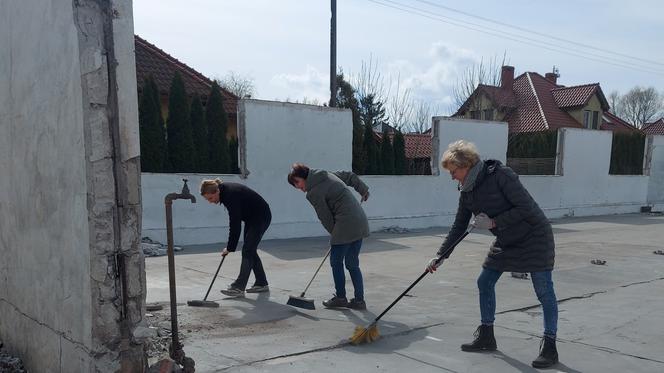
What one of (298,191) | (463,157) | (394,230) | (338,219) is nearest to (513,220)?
(463,157)

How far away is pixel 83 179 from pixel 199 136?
912 centimetres

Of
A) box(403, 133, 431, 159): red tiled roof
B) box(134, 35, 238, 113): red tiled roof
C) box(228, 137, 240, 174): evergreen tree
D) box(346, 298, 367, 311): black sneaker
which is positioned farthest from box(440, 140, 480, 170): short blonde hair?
box(403, 133, 431, 159): red tiled roof

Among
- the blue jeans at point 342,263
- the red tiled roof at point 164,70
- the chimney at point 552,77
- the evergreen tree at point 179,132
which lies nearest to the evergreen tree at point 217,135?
the evergreen tree at point 179,132

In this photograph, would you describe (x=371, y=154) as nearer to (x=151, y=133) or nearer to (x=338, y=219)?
(x=151, y=133)

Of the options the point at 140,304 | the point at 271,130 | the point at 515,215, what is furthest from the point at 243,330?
the point at 271,130

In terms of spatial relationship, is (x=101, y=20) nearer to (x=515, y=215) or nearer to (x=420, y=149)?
(x=515, y=215)

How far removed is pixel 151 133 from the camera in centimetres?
1156

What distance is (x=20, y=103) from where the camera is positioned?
4.14 m

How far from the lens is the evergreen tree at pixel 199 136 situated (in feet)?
39.7

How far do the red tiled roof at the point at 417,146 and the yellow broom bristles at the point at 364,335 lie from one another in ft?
46.7

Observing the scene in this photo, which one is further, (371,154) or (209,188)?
(371,154)

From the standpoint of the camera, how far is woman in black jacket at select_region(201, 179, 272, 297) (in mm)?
6206

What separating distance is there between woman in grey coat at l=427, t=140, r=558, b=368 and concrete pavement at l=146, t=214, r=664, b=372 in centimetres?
48

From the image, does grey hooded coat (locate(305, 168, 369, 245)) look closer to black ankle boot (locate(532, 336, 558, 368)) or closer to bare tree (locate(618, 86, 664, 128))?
black ankle boot (locate(532, 336, 558, 368))
